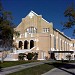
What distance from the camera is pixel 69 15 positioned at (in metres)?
33.1

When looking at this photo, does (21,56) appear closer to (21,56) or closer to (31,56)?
(21,56)

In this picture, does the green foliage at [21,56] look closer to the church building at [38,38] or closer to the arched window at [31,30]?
the church building at [38,38]

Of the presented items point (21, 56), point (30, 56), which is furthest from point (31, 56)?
point (21, 56)

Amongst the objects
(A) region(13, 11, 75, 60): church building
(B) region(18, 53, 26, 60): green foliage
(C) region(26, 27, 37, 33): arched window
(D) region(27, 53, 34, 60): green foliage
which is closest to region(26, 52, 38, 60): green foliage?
(D) region(27, 53, 34, 60): green foliage

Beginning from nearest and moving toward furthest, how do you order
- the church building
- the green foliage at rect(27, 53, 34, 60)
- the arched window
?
the green foliage at rect(27, 53, 34, 60)
the church building
the arched window

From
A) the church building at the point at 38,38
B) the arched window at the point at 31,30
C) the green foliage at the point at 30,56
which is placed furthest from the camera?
the arched window at the point at 31,30

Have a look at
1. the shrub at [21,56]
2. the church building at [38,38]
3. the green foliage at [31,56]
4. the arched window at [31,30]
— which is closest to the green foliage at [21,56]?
the shrub at [21,56]

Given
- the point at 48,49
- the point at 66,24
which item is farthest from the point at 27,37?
the point at 66,24

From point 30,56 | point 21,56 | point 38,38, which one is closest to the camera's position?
point 30,56

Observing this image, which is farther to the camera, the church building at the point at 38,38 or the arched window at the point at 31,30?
the arched window at the point at 31,30

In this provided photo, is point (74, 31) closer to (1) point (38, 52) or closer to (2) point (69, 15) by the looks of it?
(2) point (69, 15)

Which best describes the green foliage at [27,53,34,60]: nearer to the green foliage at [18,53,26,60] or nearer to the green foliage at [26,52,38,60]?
the green foliage at [26,52,38,60]

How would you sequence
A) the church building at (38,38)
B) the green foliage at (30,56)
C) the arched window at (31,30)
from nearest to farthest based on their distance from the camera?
the green foliage at (30,56)
the church building at (38,38)
the arched window at (31,30)

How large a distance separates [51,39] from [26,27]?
11042mm
